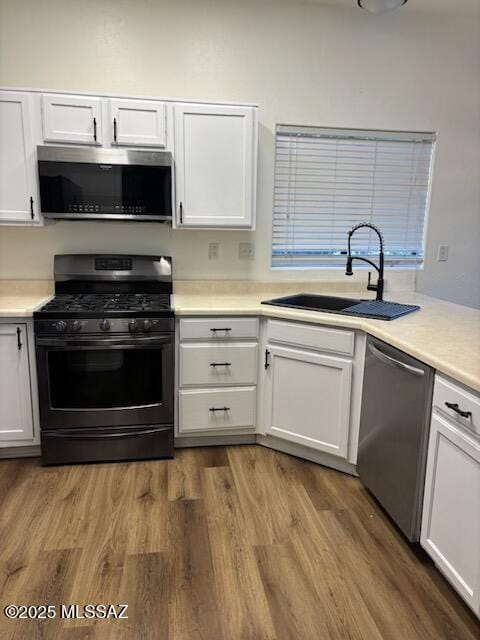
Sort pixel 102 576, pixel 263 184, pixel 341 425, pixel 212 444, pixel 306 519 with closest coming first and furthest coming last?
1. pixel 102 576
2. pixel 306 519
3. pixel 341 425
4. pixel 212 444
5. pixel 263 184

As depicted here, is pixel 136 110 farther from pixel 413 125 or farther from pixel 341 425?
pixel 341 425

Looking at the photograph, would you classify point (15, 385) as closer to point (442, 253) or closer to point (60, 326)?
point (60, 326)

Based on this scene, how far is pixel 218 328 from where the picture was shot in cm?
265

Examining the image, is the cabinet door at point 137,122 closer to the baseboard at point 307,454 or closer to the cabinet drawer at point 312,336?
the cabinet drawer at point 312,336

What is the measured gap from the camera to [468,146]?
323 cm

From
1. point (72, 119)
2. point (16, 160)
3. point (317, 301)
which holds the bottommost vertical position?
point (317, 301)

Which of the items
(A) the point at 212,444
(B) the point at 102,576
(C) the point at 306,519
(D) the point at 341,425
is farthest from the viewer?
(A) the point at 212,444

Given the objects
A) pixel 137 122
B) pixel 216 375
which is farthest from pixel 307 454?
pixel 137 122

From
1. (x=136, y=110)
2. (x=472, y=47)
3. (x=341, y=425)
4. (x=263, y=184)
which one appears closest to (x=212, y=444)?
(x=341, y=425)

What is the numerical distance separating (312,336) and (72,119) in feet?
5.76

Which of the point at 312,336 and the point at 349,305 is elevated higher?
the point at 349,305

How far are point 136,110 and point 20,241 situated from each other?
110 centimetres

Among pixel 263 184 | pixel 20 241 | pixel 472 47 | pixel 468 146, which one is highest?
pixel 472 47

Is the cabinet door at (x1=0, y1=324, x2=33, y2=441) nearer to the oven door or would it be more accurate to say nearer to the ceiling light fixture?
the oven door
